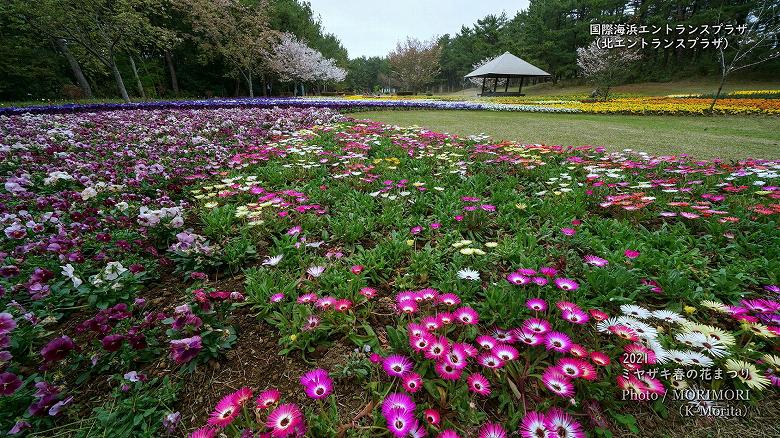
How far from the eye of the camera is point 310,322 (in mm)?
1813

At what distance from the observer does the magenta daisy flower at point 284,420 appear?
1.23 m

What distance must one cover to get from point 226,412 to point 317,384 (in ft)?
1.23

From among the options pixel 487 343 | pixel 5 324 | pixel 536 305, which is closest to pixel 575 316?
pixel 536 305

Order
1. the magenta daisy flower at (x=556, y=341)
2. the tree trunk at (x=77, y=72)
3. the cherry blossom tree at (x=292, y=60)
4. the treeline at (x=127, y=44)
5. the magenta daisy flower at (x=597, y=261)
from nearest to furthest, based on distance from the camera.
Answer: the magenta daisy flower at (x=556, y=341) → the magenta daisy flower at (x=597, y=261) → the treeline at (x=127, y=44) → the tree trunk at (x=77, y=72) → the cherry blossom tree at (x=292, y=60)

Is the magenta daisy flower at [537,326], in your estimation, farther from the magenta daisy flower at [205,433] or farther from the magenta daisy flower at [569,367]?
the magenta daisy flower at [205,433]

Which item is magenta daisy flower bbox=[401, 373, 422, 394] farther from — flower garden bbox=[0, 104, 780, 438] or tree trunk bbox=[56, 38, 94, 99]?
tree trunk bbox=[56, 38, 94, 99]

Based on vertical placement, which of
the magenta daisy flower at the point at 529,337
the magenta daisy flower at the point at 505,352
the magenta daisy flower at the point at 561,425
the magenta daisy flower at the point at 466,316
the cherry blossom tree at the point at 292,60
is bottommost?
the magenta daisy flower at the point at 561,425

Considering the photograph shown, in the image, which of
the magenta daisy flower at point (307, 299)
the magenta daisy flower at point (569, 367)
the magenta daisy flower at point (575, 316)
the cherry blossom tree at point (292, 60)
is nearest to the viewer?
the magenta daisy flower at point (569, 367)

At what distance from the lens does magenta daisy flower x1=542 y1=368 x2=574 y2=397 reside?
1346 millimetres

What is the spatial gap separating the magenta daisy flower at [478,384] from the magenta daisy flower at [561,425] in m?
0.25

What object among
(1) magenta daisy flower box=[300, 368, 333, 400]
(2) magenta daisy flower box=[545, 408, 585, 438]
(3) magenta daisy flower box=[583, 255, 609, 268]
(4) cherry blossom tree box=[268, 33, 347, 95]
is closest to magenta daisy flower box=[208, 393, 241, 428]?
(1) magenta daisy flower box=[300, 368, 333, 400]

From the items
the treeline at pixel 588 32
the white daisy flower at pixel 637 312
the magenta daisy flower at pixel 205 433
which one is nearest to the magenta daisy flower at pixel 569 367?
the white daisy flower at pixel 637 312

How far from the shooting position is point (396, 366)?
1518 mm

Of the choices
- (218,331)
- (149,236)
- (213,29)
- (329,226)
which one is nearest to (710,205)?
(329,226)
